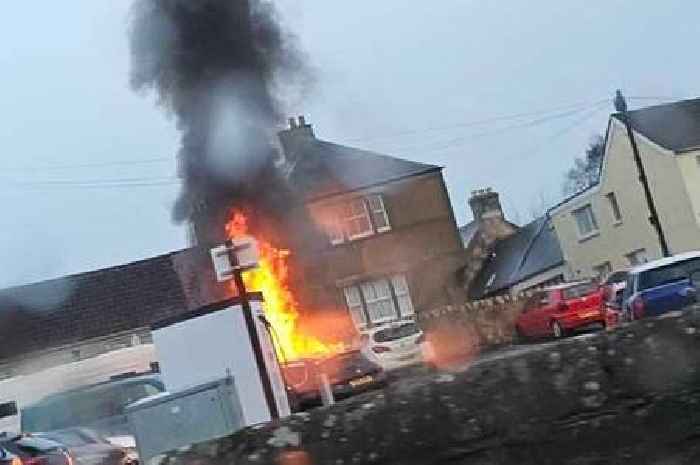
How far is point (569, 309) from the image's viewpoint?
988 inches

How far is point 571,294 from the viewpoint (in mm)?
25297

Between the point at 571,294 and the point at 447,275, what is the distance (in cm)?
1455

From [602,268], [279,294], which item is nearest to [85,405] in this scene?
[279,294]

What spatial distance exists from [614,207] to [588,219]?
250cm

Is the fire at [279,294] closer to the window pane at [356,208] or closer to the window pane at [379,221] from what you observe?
the window pane at [356,208]

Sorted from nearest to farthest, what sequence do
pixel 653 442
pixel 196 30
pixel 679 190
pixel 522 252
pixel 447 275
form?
pixel 653 442 < pixel 196 30 < pixel 679 190 < pixel 447 275 < pixel 522 252

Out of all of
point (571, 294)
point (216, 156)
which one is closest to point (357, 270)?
point (216, 156)

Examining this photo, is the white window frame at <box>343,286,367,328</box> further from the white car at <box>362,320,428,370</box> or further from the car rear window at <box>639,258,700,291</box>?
the car rear window at <box>639,258,700,291</box>

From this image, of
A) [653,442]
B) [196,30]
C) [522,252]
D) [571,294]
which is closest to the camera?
[653,442]

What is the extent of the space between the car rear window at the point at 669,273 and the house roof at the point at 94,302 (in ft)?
80.3

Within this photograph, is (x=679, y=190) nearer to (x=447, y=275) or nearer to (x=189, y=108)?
(x=447, y=275)

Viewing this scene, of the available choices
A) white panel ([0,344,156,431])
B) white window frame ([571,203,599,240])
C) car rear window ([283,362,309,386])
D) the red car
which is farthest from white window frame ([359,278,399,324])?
car rear window ([283,362,309,386])

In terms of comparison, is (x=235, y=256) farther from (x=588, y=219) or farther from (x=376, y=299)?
(x=588, y=219)

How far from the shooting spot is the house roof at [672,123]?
124 feet
